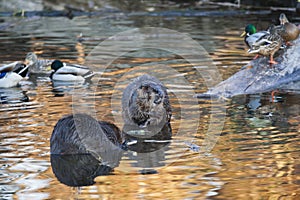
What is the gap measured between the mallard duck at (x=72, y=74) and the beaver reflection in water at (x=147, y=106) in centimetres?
425

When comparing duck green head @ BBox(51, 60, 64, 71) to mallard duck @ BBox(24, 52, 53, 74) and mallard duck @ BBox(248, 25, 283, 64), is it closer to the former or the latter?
mallard duck @ BBox(24, 52, 53, 74)

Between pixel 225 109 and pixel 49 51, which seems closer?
pixel 225 109

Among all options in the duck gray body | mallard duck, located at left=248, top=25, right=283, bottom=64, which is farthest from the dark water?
mallard duck, located at left=248, top=25, right=283, bottom=64

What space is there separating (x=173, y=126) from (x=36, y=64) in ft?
20.4

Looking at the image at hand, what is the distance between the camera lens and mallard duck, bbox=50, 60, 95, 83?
13.7 meters

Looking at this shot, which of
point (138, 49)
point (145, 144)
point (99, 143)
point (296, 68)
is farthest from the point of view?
point (138, 49)

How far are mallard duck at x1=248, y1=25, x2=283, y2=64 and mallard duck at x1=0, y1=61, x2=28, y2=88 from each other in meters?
4.50

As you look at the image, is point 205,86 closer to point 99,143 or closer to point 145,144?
point 145,144

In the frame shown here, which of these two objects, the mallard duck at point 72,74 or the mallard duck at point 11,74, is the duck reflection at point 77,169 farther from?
the mallard duck at point 72,74

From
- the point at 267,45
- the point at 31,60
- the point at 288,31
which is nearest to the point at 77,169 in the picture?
the point at 267,45

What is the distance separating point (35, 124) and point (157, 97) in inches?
66.6

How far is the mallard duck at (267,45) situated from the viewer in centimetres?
1170

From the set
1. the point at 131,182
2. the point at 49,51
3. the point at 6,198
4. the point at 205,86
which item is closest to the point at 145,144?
the point at 131,182

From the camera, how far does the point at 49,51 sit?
17391 millimetres
